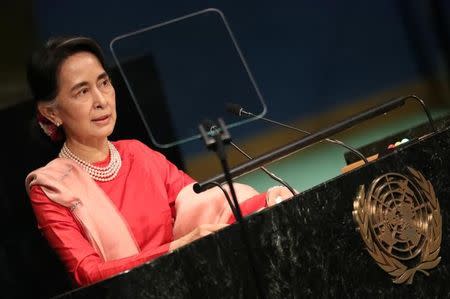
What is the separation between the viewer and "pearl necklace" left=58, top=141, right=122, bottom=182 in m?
2.66

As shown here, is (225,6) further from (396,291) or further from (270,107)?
(396,291)

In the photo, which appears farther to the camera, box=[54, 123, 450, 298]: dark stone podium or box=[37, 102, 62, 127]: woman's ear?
box=[37, 102, 62, 127]: woman's ear

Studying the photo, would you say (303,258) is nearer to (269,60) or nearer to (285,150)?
(285,150)

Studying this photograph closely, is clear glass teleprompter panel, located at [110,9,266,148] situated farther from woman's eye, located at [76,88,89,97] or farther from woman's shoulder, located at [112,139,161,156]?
woman's eye, located at [76,88,89,97]

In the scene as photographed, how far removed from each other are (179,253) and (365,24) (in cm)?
311

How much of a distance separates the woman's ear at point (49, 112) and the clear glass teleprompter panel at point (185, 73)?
59cm

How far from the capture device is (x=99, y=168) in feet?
8.82

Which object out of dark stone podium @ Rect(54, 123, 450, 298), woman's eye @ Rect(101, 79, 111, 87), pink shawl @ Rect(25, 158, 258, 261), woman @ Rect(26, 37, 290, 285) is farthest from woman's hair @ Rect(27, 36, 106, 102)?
dark stone podium @ Rect(54, 123, 450, 298)

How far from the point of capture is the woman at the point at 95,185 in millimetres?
2482

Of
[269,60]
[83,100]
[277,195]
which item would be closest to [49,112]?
[83,100]

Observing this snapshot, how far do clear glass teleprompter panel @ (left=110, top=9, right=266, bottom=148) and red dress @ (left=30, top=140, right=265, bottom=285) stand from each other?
437mm

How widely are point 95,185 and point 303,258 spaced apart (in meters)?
0.76

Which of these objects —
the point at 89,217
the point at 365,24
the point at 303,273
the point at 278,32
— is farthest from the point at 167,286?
the point at 365,24

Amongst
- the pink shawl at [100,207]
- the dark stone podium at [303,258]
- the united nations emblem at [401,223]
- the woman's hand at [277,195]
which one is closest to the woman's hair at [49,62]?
the pink shawl at [100,207]
